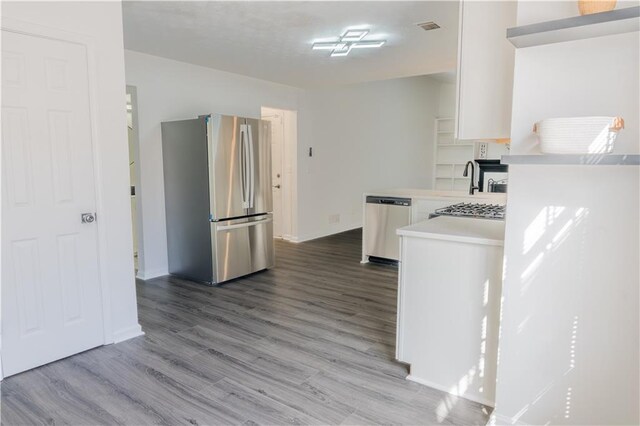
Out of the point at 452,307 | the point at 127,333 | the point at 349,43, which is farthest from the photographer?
Result: the point at 349,43

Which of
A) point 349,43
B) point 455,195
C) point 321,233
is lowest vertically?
point 321,233

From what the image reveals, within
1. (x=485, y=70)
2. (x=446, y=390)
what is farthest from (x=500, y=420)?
(x=485, y=70)

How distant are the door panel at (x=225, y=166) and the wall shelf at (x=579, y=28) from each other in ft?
9.94

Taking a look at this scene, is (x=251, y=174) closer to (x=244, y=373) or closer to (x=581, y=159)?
(x=244, y=373)

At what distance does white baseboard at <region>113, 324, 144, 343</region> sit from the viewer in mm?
2896

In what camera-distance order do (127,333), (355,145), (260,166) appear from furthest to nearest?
1. (355,145)
2. (260,166)
3. (127,333)

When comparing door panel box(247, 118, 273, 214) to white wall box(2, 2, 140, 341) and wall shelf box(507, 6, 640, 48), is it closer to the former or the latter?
white wall box(2, 2, 140, 341)

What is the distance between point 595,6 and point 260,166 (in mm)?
3520

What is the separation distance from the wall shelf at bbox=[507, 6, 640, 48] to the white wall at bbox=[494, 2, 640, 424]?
0.20ft

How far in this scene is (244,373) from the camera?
2.48 metres

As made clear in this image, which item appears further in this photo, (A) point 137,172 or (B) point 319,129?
(B) point 319,129

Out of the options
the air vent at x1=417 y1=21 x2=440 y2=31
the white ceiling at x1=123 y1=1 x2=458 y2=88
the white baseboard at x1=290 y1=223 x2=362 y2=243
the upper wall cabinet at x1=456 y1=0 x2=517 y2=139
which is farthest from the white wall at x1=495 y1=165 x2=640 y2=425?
the white baseboard at x1=290 y1=223 x2=362 y2=243

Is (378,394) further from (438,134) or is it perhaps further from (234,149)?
(438,134)

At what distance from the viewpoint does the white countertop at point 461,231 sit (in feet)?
6.84
